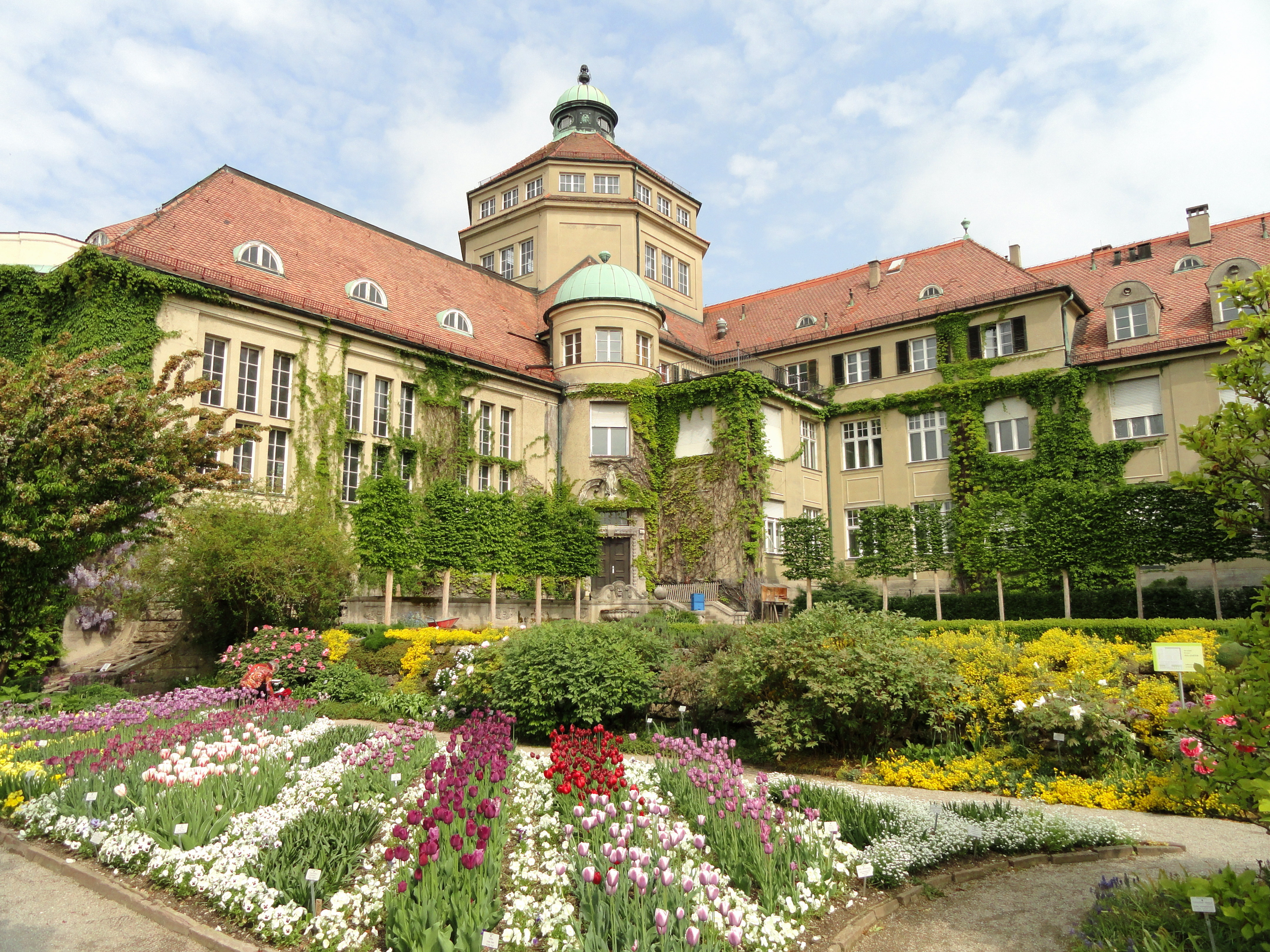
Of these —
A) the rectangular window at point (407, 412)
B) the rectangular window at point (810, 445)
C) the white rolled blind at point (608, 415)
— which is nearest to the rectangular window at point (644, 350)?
the white rolled blind at point (608, 415)

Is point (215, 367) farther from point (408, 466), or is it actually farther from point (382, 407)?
point (408, 466)

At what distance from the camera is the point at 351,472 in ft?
83.4

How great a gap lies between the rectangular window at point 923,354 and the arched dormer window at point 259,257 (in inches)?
916

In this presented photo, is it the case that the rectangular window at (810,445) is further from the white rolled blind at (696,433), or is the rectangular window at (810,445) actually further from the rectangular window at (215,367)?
the rectangular window at (215,367)

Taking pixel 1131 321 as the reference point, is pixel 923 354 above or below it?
below

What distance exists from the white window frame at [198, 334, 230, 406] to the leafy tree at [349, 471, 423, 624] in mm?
5449

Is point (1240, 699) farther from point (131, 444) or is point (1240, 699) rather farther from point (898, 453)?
point (898, 453)

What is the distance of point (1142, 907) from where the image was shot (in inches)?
176

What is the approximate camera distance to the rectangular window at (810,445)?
32531 mm

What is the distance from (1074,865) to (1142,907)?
194cm

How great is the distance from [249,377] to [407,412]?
525cm

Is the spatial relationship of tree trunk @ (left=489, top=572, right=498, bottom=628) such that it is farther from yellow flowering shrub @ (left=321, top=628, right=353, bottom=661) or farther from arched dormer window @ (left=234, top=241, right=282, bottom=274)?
arched dormer window @ (left=234, top=241, right=282, bottom=274)

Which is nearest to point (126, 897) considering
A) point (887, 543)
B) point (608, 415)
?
point (887, 543)

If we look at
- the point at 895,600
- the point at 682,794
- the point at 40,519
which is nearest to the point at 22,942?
the point at 682,794
